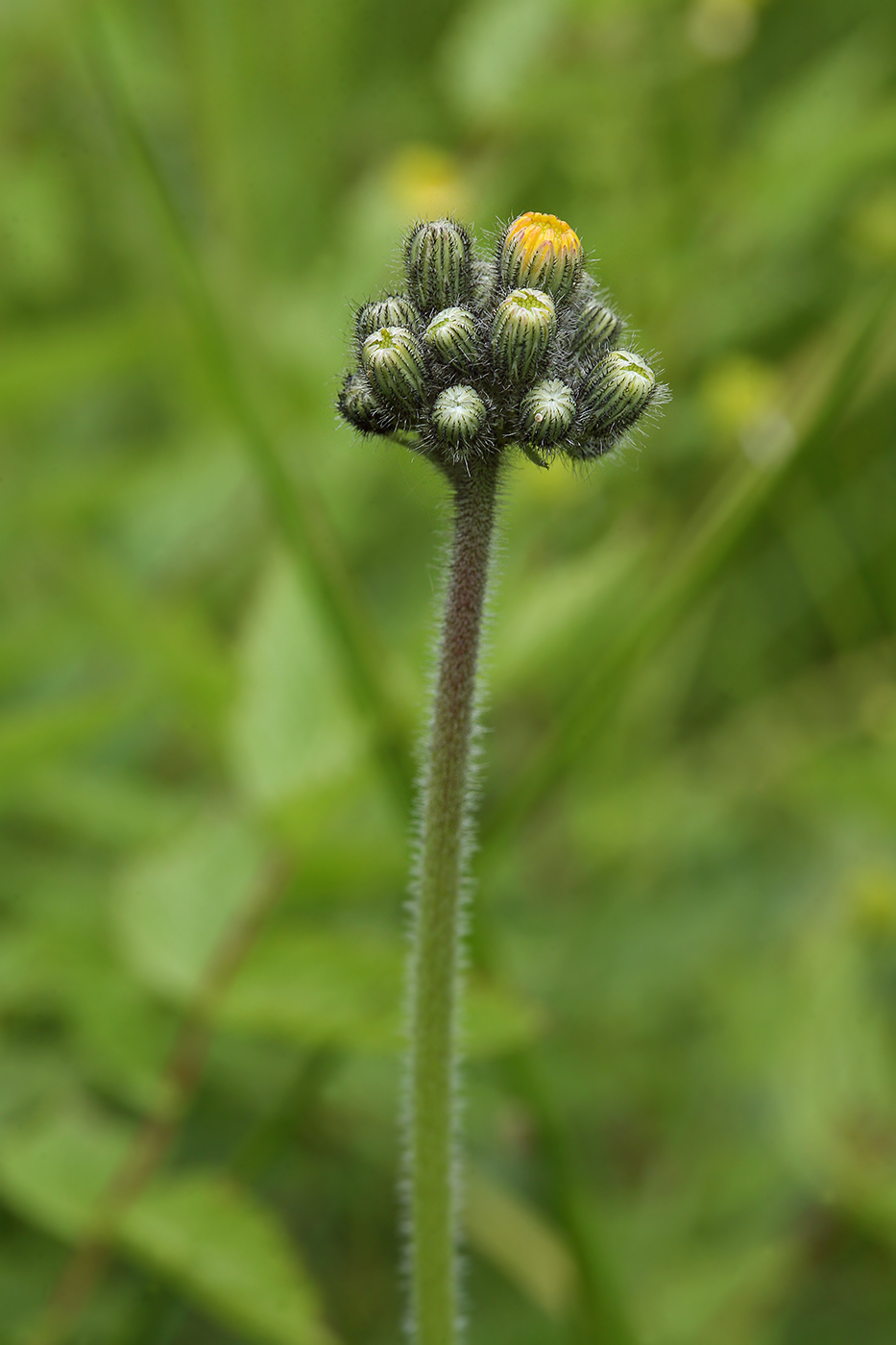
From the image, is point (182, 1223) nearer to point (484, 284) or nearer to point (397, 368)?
point (397, 368)

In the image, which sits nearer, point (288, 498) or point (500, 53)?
point (288, 498)

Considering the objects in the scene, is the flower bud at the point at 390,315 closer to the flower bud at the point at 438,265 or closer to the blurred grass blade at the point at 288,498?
the flower bud at the point at 438,265

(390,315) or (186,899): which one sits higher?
(390,315)

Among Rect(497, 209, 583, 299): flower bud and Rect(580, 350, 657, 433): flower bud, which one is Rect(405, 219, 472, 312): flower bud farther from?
Rect(580, 350, 657, 433): flower bud

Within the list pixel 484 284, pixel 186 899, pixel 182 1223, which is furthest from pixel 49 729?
pixel 484 284

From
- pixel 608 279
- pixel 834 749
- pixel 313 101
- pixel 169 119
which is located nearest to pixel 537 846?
pixel 834 749

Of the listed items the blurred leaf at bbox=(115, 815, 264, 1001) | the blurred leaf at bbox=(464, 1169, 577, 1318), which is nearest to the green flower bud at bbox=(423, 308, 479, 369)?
the blurred leaf at bbox=(115, 815, 264, 1001)

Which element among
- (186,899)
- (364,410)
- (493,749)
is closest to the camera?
(364,410)

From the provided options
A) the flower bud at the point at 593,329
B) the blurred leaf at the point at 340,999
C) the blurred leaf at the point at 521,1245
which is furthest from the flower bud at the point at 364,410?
the blurred leaf at the point at 521,1245
